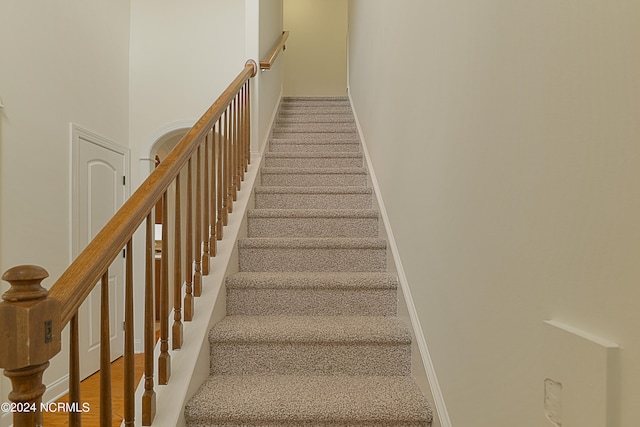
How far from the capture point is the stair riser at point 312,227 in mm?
2576

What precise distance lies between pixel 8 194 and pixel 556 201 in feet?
9.24

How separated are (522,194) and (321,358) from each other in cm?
118

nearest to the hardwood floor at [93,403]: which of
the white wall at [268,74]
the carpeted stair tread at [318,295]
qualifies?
the carpeted stair tread at [318,295]

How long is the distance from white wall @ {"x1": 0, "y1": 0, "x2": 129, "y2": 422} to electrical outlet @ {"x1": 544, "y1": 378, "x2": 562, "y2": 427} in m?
2.74

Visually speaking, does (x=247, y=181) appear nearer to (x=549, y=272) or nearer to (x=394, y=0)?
(x=394, y=0)

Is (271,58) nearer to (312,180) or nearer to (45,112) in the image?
(312,180)

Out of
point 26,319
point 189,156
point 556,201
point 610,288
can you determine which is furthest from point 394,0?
point 26,319

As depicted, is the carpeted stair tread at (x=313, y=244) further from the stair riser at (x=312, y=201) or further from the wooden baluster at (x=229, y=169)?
the stair riser at (x=312, y=201)

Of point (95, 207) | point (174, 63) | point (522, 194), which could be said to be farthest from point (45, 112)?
point (522, 194)

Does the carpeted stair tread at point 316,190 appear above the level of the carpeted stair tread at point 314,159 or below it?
below

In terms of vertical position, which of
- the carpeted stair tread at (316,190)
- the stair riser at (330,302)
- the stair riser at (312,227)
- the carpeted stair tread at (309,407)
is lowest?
the carpeted stair tread at (309,407)

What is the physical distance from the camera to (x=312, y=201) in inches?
113

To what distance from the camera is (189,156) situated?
5.54 feet

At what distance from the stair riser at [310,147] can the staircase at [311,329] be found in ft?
2.79
